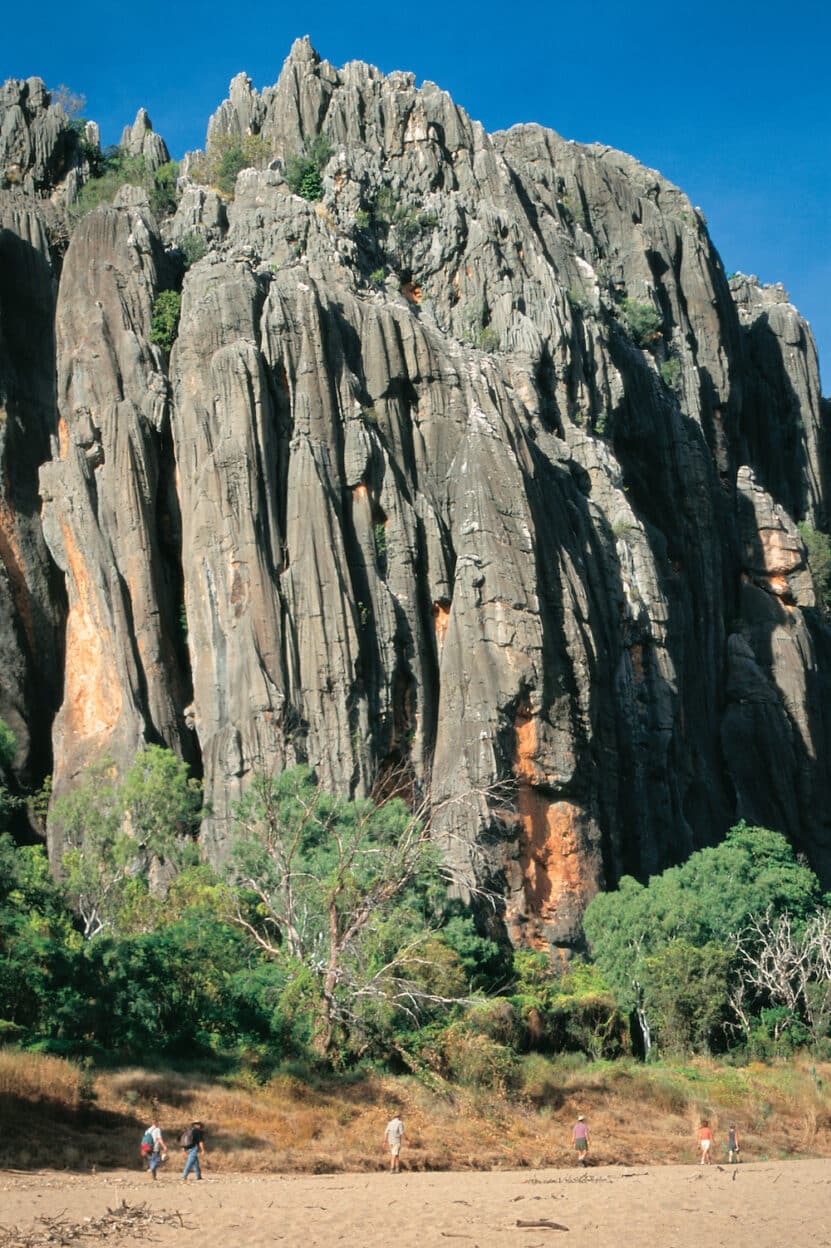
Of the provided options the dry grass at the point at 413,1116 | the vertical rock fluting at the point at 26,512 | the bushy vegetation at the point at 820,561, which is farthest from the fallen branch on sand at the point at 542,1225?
the bushy vegetation at the point at 820,561

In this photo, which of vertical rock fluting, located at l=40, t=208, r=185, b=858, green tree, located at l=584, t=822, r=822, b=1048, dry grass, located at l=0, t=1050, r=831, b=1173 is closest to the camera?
dry grass, located at l=0, t=1050, r=831, b=1173

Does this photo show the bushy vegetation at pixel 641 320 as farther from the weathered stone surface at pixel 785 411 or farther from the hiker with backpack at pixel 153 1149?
the hiker with backpack at pixel 153 1149

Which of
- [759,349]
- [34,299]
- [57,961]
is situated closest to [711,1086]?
[57,961]

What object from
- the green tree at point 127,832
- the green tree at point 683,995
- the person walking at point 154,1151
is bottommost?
the person walking at point 154,1151

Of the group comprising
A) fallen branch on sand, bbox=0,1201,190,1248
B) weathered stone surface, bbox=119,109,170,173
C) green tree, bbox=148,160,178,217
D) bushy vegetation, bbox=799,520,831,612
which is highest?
weathered stone surface, bbox=119,109,170,173

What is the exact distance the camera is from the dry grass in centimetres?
2811

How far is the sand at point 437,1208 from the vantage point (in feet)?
76.1

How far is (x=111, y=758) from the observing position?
46.2m

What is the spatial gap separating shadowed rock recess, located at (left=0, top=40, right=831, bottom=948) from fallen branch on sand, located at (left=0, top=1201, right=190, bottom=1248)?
14179 millimetres

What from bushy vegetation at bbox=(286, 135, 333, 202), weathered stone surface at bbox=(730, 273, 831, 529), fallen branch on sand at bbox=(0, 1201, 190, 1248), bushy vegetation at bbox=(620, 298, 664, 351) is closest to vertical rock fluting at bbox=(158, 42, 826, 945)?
bushy vegetation at bbox=(286, 135, 333, 202)

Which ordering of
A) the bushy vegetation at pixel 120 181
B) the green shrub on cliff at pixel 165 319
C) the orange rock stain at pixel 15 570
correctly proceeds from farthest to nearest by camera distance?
the bushy vegetation at pixel 120 181, the green shrub on cliff at pixel 165 319, the orange rock stain at pixel 15 570

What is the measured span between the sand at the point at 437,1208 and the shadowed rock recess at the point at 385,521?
9494mm

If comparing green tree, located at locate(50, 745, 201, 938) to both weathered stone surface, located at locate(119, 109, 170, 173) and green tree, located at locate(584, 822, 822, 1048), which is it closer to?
green tree, located at locate(584, 822, 822, 1048)

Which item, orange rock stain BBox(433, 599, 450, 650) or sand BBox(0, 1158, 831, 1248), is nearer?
sand BBox(0, 1158, 831, 1248)
